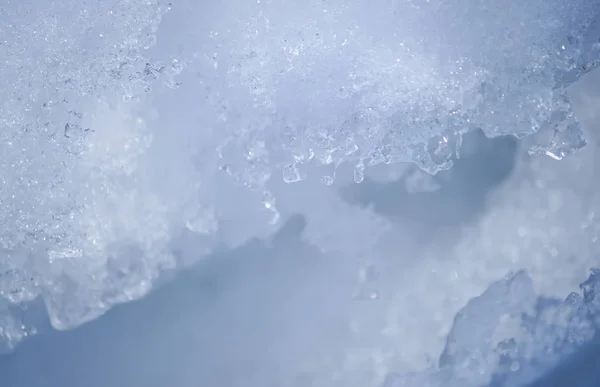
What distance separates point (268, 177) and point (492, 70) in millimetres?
427

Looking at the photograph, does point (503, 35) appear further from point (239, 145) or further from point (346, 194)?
point (239, 145)

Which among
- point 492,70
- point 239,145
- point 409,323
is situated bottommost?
point 409,323

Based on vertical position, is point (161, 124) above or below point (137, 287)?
above

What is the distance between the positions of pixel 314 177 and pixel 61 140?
17.4 inches

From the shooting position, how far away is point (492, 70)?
1.00 m

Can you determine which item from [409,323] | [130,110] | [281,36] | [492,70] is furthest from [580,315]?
[130,110]

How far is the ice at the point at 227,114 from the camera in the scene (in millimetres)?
997

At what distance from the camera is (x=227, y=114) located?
102cm

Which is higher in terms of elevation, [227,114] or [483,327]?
[227,114]

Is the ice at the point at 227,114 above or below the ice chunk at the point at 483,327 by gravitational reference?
above

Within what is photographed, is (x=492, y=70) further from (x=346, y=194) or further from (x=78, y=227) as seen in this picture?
(x=78, y=227)

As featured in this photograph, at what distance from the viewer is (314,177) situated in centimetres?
104

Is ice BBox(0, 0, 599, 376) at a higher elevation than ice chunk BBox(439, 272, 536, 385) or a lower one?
higher

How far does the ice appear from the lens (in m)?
1.00
